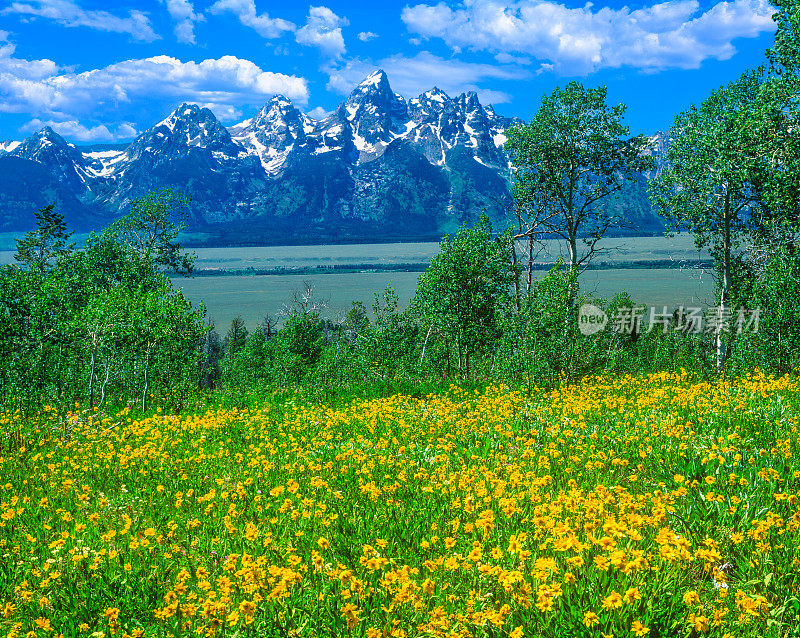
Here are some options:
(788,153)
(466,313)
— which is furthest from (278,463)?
(466,313)

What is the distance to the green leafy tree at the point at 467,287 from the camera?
2711 cm

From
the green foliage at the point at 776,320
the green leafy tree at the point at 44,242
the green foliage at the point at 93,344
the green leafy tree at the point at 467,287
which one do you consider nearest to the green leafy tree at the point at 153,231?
the green leafy tree at the point at 44,242

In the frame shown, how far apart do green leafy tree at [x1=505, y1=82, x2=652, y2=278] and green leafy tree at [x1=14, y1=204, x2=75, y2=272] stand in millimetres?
29418

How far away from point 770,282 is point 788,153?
23.5 feet

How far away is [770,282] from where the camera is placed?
19.9 metres

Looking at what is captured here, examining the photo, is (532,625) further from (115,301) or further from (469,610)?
(115,301)

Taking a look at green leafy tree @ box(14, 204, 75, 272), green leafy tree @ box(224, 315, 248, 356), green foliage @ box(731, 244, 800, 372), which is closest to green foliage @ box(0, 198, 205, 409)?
green leafy tree @ box(14, 204, 75, 272)

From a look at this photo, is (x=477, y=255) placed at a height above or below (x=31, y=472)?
above

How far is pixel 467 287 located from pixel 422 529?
22631 millimetres

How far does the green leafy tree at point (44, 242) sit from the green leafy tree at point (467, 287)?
25.0m

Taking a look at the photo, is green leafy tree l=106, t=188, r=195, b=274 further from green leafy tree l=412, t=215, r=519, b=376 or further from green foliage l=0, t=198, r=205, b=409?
green leafy tree l=412, t=215, r=519, b=376

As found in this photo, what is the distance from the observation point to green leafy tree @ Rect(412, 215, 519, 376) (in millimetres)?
27109

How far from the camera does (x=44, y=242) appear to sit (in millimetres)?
35125

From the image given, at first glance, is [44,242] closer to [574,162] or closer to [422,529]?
[574,162]
